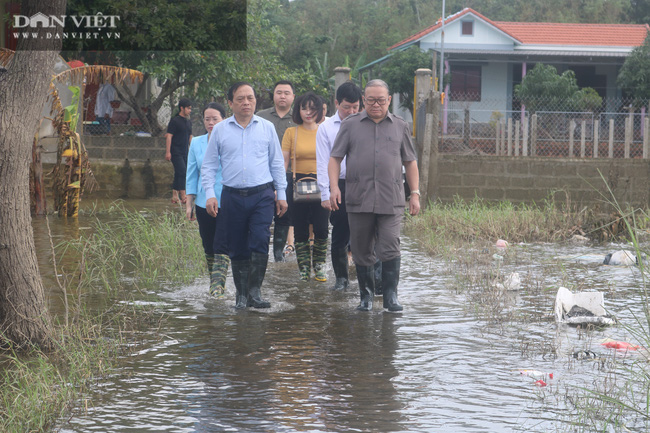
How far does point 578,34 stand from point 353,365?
3636 centimetres

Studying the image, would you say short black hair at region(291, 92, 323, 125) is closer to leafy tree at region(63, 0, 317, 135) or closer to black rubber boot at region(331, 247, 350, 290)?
black rubber boot at region(331, 247, 350, 290)

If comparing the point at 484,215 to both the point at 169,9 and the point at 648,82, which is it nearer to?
the point at 169,9

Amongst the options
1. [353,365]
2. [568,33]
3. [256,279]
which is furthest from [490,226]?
[568,33]

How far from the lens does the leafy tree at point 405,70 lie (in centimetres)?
3547

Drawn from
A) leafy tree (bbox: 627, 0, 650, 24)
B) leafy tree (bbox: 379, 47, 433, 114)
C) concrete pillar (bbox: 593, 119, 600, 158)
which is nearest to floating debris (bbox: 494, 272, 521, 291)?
concrete pillar (bbox: 593, 119, 600, 158)

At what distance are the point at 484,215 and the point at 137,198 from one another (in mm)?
8152

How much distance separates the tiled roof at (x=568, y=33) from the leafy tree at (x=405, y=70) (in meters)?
3.04

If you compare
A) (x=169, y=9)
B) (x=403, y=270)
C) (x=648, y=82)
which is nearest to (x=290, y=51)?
(x=648, y=82)

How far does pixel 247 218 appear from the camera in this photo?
7676mm

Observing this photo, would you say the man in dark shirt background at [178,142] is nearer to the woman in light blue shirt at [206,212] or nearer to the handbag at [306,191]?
the handbag at [306,191]

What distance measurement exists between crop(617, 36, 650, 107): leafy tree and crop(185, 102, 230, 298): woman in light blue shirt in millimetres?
25849

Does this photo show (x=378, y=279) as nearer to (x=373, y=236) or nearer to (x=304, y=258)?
(x=373, y=236)

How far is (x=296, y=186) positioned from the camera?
915cm

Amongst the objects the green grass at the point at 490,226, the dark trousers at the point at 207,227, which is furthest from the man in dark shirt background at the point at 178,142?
the dark trousers at the point at 207,227
